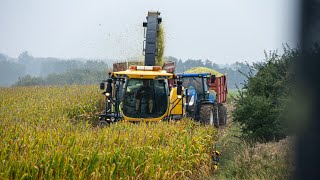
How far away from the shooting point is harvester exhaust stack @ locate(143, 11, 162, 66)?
1630 cm

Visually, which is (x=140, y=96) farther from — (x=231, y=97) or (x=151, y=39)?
(x=151, y=39)

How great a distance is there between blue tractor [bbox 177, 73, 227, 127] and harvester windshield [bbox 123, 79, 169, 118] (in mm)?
851

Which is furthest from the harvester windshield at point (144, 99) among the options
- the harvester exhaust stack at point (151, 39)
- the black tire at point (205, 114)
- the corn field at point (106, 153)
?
the harvester exhaust stack at point (151, 39)

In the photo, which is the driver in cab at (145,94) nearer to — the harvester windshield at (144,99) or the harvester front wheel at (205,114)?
the harvester windshield at (144,99)

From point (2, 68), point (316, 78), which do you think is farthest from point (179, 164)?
point (2, 68)

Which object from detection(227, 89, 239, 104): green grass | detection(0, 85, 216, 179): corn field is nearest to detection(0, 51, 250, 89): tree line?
detection(227, 89, 239, 104): green grass

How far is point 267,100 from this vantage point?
1265 cm

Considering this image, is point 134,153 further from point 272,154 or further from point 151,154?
point 272,154

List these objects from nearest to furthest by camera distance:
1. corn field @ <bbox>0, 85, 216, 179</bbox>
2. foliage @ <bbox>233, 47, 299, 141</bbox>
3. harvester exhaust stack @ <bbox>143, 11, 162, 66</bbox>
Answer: corn field @ <bbox>0, 85, 216, 179</bbox>, foliage @ <bbox>233, 47, 299, 141</bbox>, harvester exhaust stack @ <bbox>143, 11, 162, 66</bbox>

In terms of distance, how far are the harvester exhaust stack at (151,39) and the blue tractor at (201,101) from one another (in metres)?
1.20

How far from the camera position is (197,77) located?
679 inches

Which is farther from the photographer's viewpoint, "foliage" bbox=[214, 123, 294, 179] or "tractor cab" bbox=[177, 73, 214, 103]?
"tractor cab" bbox=[177, 73, 214, 103]

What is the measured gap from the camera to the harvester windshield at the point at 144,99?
43.0ft

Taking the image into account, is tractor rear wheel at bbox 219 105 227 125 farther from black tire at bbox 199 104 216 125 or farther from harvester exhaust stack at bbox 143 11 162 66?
harvester exhaust stack at bbox 143 11 162 66
